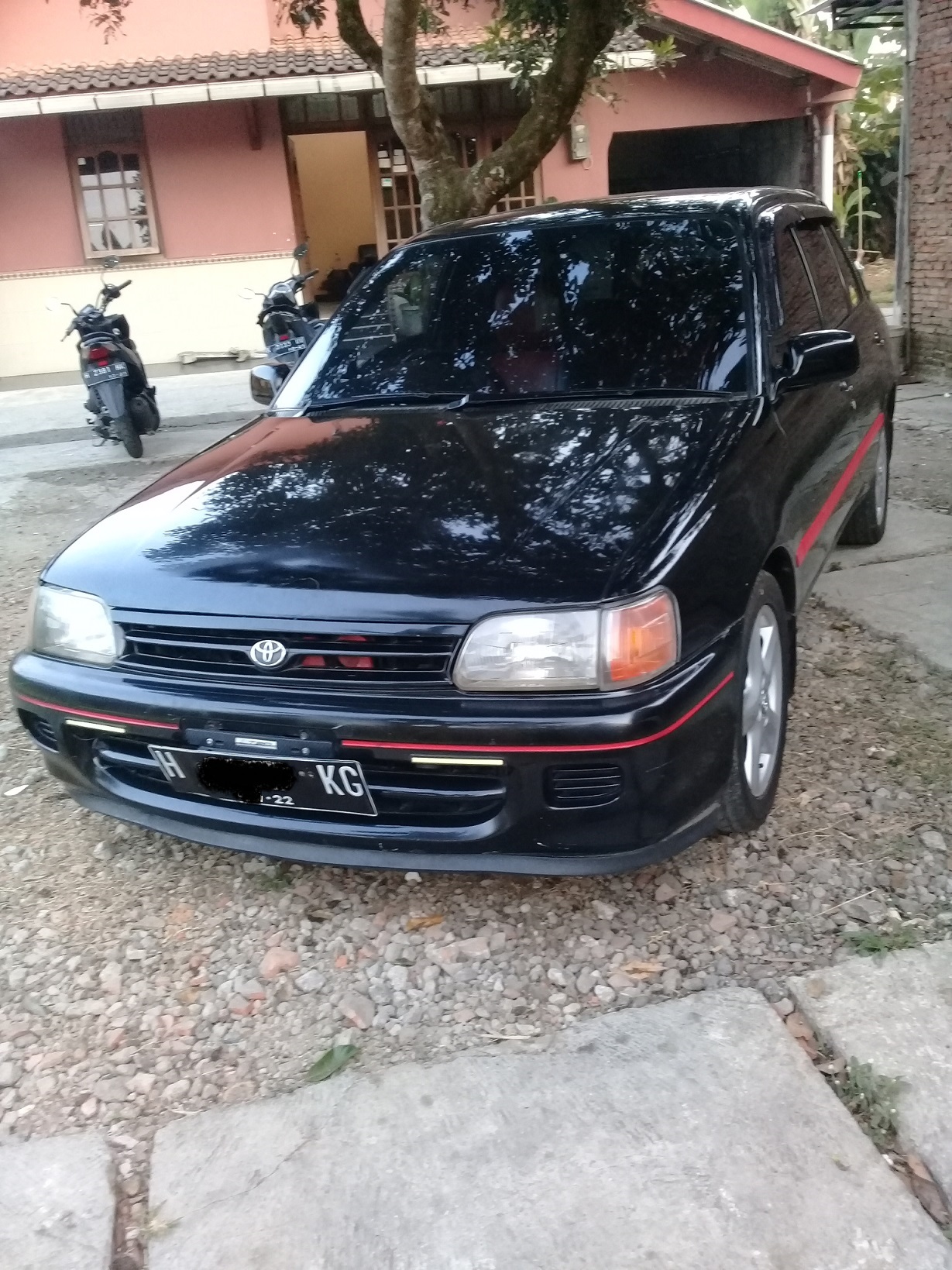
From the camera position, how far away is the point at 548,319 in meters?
3.44

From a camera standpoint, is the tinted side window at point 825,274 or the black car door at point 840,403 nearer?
the black car door at point 840,403

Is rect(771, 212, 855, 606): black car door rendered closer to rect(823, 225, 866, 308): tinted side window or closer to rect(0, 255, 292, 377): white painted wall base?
rect(823, 225, 866, 308): tinted side window

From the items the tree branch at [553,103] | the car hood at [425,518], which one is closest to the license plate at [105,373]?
the tree branch at [553,103]

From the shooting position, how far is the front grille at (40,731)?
2.86m

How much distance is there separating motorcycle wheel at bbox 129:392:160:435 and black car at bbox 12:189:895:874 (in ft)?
18.2

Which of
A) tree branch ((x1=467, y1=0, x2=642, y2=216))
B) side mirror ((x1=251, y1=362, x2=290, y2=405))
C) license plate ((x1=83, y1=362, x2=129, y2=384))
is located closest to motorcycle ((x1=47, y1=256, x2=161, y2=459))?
license plate ((x1=83, y1=362, x2=129, y2=384))

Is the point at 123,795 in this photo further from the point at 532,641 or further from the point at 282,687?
the point at 532,641

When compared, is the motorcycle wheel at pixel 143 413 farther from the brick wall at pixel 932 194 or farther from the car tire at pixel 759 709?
the car tire at pixel 759 709

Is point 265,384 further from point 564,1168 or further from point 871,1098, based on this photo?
point 871,1098

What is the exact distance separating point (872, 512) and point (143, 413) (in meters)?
5.86

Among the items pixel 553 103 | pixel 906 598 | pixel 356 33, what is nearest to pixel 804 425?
pixel 906 598

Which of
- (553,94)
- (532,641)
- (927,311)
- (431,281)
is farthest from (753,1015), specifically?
(927,311)

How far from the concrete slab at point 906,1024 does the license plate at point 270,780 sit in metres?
1.04

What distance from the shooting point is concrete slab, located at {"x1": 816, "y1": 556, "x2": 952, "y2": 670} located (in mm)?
4066
